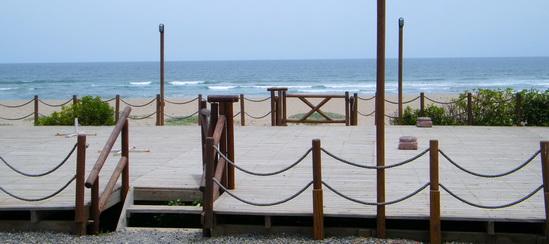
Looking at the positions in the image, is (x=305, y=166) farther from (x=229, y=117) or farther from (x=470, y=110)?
(x=470, y=110)

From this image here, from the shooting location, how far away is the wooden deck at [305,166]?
689cm

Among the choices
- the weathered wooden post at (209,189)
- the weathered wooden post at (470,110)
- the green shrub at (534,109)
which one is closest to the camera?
the weathered wooden post at (209,189)

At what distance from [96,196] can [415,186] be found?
3427 mm

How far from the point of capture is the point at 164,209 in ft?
23.8

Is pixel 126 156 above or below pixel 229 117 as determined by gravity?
below

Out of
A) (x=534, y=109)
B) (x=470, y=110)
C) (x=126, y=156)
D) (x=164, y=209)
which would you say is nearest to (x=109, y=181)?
(x=126, y=156)

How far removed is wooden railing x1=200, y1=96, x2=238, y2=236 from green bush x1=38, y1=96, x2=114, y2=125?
8.31 meters

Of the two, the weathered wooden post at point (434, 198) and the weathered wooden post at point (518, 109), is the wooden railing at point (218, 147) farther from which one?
the weathered wooden post at point (518, 109)

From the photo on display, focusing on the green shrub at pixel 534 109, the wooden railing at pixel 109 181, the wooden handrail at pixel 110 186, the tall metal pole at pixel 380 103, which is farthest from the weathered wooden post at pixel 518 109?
the wooden handrail at pixel 110 186

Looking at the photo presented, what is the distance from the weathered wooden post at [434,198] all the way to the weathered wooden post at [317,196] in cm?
97

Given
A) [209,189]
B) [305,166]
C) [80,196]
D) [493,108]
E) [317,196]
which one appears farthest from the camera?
[493,108]

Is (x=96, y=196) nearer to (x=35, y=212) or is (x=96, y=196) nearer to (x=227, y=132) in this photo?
(x=35, y=212)

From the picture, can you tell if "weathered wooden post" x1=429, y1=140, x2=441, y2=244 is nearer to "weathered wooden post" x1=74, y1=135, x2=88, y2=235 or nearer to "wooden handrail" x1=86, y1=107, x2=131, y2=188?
"wooden handrail" x1=86, y1=107, x2=131, y2=188

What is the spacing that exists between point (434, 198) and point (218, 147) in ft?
7.36
